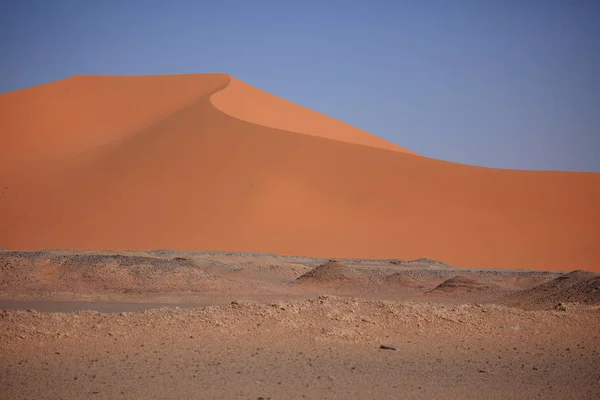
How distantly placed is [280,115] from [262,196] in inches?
587

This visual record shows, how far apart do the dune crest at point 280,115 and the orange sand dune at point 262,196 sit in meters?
1.30

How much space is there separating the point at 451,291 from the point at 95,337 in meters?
11.9

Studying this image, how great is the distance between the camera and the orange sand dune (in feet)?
102

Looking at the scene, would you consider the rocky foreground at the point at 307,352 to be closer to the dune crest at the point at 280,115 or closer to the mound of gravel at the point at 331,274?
the mound of gravel at the point at 331,274

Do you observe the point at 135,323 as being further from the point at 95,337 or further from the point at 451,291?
the point at 451,291

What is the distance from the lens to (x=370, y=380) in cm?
728

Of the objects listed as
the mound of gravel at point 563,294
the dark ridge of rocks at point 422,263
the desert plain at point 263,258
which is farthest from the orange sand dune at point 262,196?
the mound of gravel at point 563,294

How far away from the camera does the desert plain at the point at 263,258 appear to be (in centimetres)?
770

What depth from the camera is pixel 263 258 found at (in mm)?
27109

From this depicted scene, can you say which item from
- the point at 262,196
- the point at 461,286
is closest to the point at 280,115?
the point at 262,196

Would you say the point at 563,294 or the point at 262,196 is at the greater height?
the point at 262,196

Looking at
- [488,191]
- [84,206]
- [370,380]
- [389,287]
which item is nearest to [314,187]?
[488,191]

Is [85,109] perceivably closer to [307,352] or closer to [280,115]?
[280,115]

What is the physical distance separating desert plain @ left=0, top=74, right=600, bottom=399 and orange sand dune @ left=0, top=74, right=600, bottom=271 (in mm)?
116
